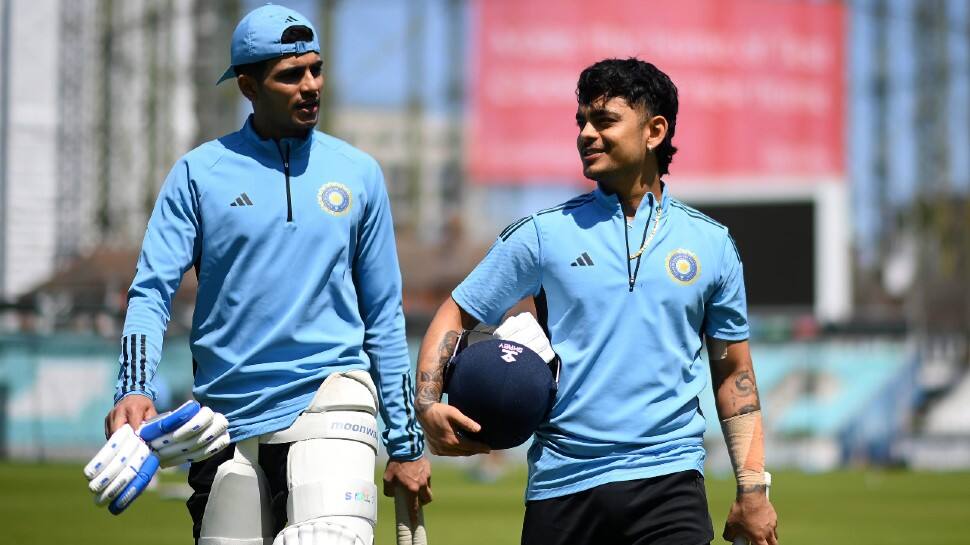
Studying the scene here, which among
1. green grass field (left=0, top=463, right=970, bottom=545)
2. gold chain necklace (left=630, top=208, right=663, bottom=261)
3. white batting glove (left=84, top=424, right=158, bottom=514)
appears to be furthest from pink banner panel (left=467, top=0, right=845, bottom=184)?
white batting glove (left=84, top=424, right=158, bottom=514)

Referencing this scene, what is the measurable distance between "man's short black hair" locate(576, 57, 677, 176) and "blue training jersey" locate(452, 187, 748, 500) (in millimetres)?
298

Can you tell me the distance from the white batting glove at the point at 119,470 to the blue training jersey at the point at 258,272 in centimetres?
53

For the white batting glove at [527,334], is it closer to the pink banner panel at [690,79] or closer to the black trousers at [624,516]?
the black trousers at [624,516]

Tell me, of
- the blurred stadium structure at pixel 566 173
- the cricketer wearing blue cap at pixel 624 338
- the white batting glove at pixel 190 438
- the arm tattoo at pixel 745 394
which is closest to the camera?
the white batting glove at pixel 190 438

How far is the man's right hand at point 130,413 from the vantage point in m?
4.54

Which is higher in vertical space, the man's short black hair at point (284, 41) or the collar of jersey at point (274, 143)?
the man's short black hair at point (284, 41)

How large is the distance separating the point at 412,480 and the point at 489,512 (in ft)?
35.7

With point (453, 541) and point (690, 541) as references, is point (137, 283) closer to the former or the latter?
point (690, 541)

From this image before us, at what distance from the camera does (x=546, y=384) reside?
15.6 ft

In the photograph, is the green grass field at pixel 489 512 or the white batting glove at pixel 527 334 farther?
the green grass field at pixel 489 512

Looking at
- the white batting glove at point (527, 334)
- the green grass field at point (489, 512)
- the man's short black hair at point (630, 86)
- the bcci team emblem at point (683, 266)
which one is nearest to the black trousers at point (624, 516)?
the white batting glove at point (527, 334)

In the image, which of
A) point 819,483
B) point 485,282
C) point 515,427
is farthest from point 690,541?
point 819,483

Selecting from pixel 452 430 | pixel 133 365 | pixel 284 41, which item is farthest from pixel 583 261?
pixel 133 365

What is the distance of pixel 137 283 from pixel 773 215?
2277 cm
